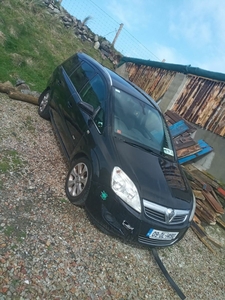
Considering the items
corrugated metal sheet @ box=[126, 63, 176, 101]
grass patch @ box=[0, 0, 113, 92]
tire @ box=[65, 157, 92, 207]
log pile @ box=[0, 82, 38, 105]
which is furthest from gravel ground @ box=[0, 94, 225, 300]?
corrugated metal sheet @ box=[126, 63, 176, 101]

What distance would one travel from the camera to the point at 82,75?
15.3 feet

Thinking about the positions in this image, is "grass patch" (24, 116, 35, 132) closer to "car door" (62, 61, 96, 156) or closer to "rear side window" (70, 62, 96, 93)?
"car door" (62, 61, 96, 156)

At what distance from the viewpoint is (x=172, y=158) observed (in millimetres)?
4039

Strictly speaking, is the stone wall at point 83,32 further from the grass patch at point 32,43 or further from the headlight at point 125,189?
the headlight at point 125,189

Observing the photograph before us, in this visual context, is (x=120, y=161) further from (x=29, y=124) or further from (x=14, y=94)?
(x=14, y=94)

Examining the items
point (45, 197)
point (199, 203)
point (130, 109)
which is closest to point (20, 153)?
point (45, 197)

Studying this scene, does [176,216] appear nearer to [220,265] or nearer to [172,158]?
[172,158]

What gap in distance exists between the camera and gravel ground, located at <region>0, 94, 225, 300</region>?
2414 mm

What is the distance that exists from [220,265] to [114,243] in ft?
8.00

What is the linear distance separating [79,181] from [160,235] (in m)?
1.35

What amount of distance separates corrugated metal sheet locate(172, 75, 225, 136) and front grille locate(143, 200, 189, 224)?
178 inches

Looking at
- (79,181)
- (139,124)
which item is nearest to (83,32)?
(139,124)

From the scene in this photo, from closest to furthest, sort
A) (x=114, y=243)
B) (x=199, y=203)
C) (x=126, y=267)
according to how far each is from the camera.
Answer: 1. (x=126, y=267)
2. (x=114, y=243)
3. (x=199, y=203)

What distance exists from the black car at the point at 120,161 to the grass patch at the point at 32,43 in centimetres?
394
